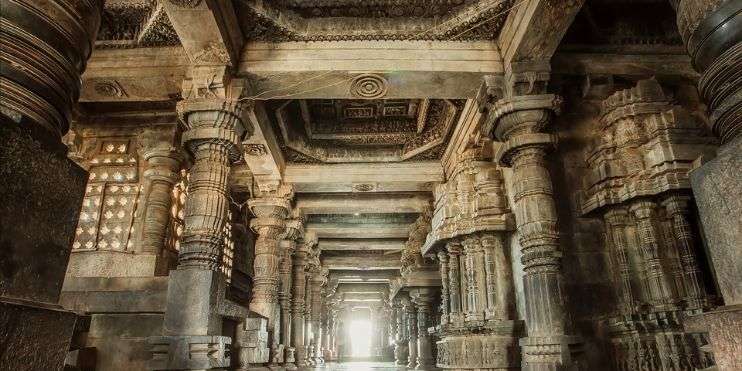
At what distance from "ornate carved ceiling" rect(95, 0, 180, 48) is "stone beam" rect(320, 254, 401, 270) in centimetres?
1284

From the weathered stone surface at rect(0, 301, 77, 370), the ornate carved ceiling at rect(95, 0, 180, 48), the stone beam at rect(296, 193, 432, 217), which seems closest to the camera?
the weathered stone surface at rect(0, 301, 77, 370)

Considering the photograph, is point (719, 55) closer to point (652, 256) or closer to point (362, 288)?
point (652, 256)

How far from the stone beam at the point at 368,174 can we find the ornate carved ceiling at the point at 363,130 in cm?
16

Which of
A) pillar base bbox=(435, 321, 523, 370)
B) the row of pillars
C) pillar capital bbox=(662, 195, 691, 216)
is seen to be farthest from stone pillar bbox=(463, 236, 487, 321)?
the row of pillars

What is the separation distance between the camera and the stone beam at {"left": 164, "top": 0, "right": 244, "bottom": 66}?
4.56 m

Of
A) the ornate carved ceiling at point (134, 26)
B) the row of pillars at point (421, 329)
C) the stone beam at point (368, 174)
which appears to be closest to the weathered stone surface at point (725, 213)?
the ornate carved ceiling at point (134, 26)

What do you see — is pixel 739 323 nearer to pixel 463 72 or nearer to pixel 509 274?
pixel 463 72

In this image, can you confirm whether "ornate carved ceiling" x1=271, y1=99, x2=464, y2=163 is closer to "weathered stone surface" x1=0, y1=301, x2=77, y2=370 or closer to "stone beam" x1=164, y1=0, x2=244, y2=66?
"stone beam" x1=164, y1=0, x2=244, y2=66

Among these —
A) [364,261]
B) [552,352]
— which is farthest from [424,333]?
[552,352]

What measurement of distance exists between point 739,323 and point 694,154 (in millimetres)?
3925

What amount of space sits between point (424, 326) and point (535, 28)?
10308mm

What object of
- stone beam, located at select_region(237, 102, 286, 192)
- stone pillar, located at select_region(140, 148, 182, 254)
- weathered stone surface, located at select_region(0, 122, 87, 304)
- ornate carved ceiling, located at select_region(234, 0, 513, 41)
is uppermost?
ornate carved ceiling, located at select_region(234, 0, 513, 41)

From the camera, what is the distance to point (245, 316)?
6379mm

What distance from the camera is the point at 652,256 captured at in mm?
4797
